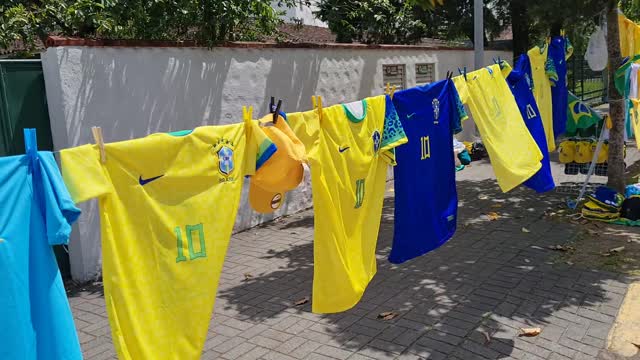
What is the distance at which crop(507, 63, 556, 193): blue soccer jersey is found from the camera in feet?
16.8

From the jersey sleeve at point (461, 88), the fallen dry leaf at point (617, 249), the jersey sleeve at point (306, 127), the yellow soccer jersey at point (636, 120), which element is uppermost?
the jersey sleeve at point (461, 88)

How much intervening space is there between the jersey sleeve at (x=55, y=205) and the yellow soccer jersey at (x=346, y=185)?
1292mm

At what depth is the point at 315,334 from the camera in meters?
4.48

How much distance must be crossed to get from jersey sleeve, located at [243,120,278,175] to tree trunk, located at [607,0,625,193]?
20.2 feet

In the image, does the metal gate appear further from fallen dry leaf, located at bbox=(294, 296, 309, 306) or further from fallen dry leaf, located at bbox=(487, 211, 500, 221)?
fallen dry leaf, located at bbox=(487, 211, 500, 221)

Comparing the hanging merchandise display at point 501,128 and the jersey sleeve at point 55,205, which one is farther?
the hanging merchandise display at point 501,128

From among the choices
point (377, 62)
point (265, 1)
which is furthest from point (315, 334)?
point (377, 62)

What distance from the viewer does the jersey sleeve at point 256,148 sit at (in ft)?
8.88

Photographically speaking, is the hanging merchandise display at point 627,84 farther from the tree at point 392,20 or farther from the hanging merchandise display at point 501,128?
the tree at point 392,20

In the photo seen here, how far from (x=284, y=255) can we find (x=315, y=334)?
84.0 inches

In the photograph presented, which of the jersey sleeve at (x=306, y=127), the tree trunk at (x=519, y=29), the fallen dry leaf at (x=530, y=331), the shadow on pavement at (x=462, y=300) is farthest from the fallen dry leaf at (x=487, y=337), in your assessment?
the tree trunk at (x=519, y=29)

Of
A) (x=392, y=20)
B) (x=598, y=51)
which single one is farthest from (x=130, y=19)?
(x=392, y=20)

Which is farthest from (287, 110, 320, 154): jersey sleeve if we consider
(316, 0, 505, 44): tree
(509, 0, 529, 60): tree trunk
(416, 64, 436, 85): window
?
(509, 0, 529, 60): tree trunk

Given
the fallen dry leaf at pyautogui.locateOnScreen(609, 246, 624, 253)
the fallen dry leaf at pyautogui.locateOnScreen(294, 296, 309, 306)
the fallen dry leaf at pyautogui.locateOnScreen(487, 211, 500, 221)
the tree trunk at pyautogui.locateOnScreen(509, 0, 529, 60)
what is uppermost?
the tree trunk at pyautogui.locateOnScreen(509, 0, 529, 60)
